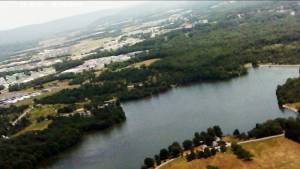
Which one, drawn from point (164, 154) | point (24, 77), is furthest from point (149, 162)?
point (24, 77)

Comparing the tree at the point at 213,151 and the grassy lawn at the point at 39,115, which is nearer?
the tree at the point at 213,151

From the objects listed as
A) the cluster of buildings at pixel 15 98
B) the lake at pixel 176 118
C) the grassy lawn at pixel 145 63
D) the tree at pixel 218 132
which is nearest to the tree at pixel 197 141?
the tree at pixel 218 132

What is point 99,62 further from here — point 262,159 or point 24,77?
point 262,159

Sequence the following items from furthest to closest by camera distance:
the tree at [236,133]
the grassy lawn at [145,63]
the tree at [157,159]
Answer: the grassy lawn at [145,63] < the tree at [236,133] < the tree at [157,159]

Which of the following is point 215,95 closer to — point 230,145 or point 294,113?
point 294,113

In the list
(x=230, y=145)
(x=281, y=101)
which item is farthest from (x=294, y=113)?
(x=230, y=145)

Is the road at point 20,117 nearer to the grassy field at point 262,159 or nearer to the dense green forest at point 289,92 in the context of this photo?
the grassy field at point 262,159

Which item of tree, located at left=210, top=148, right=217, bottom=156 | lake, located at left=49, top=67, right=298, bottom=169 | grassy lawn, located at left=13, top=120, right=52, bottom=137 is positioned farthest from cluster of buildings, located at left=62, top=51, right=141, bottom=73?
tree, located at left=210, top=148, right=217, bottom=156
